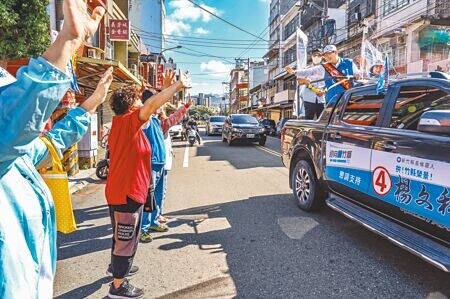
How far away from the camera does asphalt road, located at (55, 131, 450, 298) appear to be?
115 inches

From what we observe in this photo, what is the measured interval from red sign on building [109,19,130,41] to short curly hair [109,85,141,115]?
49.9 feet

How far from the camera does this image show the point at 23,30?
673cm

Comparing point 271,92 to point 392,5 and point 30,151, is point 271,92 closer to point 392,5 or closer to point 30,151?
point 392,5

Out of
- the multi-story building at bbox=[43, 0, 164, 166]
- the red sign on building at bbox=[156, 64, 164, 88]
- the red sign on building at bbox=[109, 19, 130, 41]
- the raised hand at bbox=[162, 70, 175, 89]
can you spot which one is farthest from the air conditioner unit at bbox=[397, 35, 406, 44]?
the raised hand at bbox=[162, 70, 175, 89]

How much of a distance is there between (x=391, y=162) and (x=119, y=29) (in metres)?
16.2

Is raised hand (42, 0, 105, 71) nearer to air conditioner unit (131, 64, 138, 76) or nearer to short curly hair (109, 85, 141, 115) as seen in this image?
short curly hair (109, 85, 141, 115)

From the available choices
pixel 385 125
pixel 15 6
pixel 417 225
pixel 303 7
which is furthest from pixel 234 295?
pixel 303 7

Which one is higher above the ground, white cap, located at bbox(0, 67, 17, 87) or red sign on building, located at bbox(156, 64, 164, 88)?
red sign on building, located at bbox(156, 64, 164, 88)

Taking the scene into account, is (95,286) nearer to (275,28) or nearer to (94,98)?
(94,98)

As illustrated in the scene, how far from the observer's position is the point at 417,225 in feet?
9.77

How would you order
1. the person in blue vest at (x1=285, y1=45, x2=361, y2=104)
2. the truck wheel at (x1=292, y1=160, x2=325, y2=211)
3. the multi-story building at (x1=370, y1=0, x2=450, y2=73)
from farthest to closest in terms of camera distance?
the multi-story building at (x1=370, y1=0, x2=450, y2=73), the person in blue vest at (x1=285, y1=45, x2=361, y2=104), the truck wheel at (x1=292, y1=160, x2=325, y2=211)

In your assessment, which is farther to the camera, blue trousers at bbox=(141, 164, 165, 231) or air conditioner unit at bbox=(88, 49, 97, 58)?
air conditioner unit at bbox=(88, 49, 97, 58)

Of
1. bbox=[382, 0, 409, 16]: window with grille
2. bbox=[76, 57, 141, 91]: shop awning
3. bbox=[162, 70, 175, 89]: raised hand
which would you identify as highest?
bbox=[382, 0, 409, 16]: window with grille

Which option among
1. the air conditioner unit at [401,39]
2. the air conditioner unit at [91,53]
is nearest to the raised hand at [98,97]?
the air conditioner unit at [91,53]
